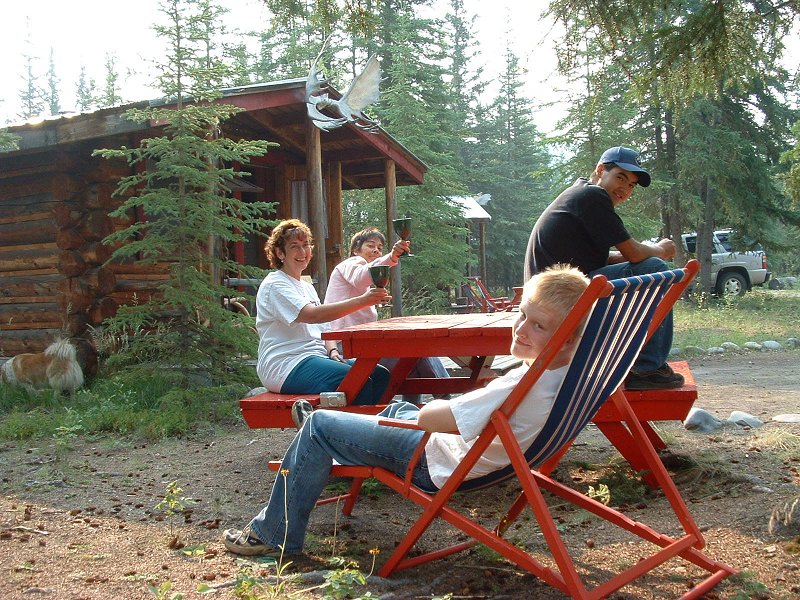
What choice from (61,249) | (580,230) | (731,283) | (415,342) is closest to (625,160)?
(580,230)

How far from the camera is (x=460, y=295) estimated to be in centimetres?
2422

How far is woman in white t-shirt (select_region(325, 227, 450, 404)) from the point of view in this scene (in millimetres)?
5332

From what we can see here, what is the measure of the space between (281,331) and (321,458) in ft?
4.99

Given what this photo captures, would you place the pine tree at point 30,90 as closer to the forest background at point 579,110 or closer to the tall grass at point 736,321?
the forest background at point 579,110

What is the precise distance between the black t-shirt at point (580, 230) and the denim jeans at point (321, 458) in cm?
140

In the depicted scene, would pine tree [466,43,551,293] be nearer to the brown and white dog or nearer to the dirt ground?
the brown and white dog

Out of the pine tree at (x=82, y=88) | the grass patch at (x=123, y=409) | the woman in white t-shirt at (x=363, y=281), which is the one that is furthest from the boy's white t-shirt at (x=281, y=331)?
the pine tree at (x=82, y=88)

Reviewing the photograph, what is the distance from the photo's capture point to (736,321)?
15.2 meters

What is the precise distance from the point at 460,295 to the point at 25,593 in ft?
70.9

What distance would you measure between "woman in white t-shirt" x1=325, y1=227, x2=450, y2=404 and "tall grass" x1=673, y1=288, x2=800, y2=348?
7173mm

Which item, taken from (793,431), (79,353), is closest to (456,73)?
(79,353)

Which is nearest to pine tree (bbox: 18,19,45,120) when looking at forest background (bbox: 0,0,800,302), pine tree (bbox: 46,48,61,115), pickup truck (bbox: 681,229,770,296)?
pine tree (bbox: 46,48,61,115)

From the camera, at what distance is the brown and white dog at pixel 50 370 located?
8406 millimetres

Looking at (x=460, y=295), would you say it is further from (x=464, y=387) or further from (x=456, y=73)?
(x=456, y=73)
